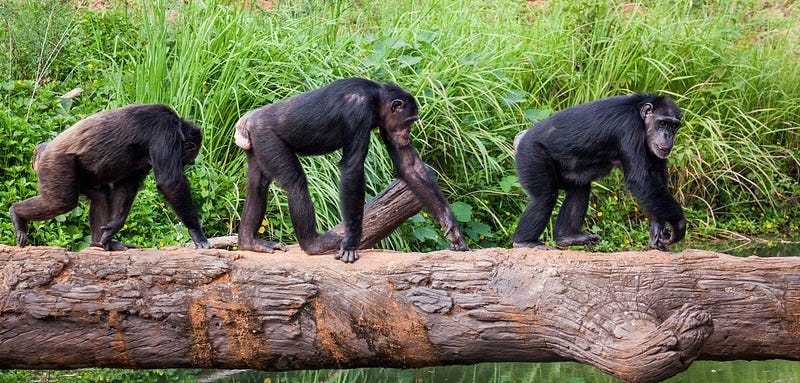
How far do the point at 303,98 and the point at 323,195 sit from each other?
287 cm

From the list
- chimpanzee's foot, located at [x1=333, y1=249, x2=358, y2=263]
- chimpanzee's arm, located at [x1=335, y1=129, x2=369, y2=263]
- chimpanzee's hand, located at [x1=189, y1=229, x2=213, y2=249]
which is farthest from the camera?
chimpanzee's hand, located at [x1=189, y1=229, x2=213, y2=249]

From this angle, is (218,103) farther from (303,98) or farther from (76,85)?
(303,98)

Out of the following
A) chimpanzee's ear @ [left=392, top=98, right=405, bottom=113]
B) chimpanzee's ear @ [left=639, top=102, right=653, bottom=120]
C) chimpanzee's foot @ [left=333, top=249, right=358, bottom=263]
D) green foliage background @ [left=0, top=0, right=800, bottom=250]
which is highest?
chimpanzee's ear @ [left=392, top=98, right=405, bottom=113]

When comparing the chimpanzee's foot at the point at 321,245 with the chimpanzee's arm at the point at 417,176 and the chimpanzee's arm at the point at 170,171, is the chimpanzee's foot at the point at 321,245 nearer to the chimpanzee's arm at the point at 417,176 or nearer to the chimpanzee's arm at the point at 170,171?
the chimpanzee's arm at the point at 417,176

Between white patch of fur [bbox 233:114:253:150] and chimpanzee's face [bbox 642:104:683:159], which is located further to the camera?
chimpanzee's face [bbox 642:104:683:159]

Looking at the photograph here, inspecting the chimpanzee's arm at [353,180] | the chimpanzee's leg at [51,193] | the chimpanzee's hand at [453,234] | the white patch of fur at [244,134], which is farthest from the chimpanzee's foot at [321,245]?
the chimpanzee's leg at [51,193]

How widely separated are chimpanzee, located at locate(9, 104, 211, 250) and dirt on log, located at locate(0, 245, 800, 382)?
0.92 m

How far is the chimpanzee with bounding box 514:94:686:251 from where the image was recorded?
6.60 m

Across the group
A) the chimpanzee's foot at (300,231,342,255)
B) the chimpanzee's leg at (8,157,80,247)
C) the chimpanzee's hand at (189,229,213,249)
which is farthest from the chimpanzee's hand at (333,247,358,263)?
the chimpanzee's leg at (8,157,80,247)

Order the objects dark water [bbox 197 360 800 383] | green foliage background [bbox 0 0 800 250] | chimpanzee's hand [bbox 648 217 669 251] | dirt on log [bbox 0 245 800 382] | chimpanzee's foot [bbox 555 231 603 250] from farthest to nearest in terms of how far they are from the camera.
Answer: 1. green foliage background [bbox 0 0 800 250]
2. dark water [bbox 197 360 800 383]
3. chimpanzee's foot [bbox 555 231 603 250]
4. chimpanzee's hand [bbox 648 217 669 251]
5. dirt on log [bbox 0 245 800 382]

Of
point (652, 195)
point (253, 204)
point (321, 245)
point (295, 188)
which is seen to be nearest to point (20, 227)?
point (253, 204)

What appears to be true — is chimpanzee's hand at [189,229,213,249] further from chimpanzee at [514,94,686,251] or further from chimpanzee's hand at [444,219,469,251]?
chimpanzee at [514,94,686,251]

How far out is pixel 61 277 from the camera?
516cm

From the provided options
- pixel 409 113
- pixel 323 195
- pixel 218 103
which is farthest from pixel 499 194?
pixel 409 113
